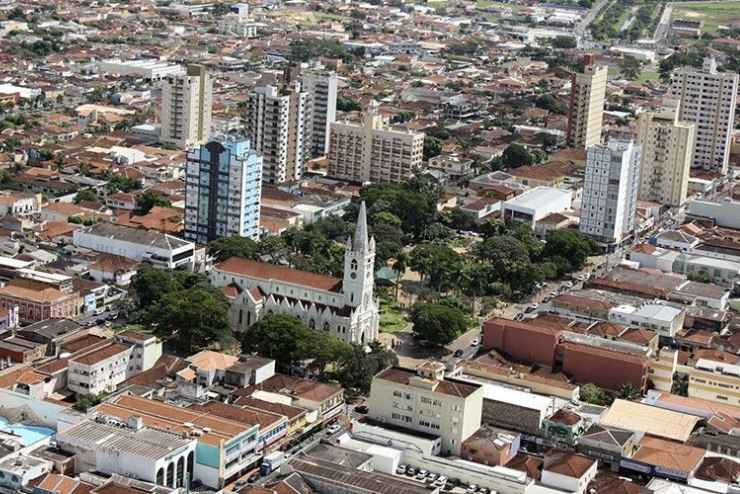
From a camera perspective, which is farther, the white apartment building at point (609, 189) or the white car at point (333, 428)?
the white apartment building at point (609, 189)

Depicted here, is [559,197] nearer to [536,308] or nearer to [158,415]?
[536,308]

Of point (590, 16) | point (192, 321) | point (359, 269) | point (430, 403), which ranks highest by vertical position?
point (590, 16)

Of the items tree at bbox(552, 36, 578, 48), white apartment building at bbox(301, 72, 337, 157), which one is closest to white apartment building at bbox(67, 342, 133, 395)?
white apartment building at bbox(301, 72, 337, 157)

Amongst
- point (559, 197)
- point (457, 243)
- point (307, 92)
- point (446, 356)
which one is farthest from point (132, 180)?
point (446, 356)

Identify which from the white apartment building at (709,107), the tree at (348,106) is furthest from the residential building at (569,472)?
the tree at (348,106)

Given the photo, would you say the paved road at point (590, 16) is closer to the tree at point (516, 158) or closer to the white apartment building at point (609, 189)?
the tree at point (516, 158)

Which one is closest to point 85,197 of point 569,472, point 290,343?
point 290,343

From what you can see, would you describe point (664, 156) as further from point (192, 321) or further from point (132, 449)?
point (132, 449)
